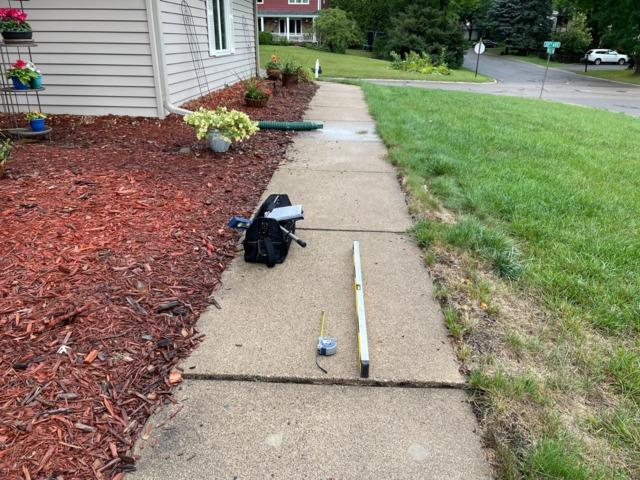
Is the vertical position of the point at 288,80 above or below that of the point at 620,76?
Result: above

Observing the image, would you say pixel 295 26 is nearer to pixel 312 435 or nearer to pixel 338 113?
pixel 338 113

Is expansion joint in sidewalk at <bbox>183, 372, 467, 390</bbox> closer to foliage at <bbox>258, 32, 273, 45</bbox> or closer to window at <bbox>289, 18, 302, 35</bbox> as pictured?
foliage at <bbox>258, 32, 273, 45</bbox>

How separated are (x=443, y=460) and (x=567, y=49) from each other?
57.3 metres

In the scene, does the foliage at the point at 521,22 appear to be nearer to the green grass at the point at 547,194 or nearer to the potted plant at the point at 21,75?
the green grass at the point at 547,194

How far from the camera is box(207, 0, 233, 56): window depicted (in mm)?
9469

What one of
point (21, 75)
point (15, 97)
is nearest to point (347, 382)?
point (21, 75)

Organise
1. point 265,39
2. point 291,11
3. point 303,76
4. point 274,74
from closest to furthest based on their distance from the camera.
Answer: point 274,74, point 303,76, point 265,39, point 291,11

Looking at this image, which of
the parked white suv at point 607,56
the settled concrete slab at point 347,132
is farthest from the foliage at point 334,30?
the settled concrete slab at point 347,132

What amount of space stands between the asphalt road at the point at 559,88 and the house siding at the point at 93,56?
1592 cm

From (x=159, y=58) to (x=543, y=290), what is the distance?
20.5 ft

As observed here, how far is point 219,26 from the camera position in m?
10.5

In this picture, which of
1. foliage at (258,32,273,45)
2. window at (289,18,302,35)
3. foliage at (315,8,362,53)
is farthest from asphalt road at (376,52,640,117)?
foliage at (258,32,273,45)

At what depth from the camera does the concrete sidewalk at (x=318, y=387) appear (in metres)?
1.74

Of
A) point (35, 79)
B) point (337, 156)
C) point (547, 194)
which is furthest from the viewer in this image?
point (337, 156)
